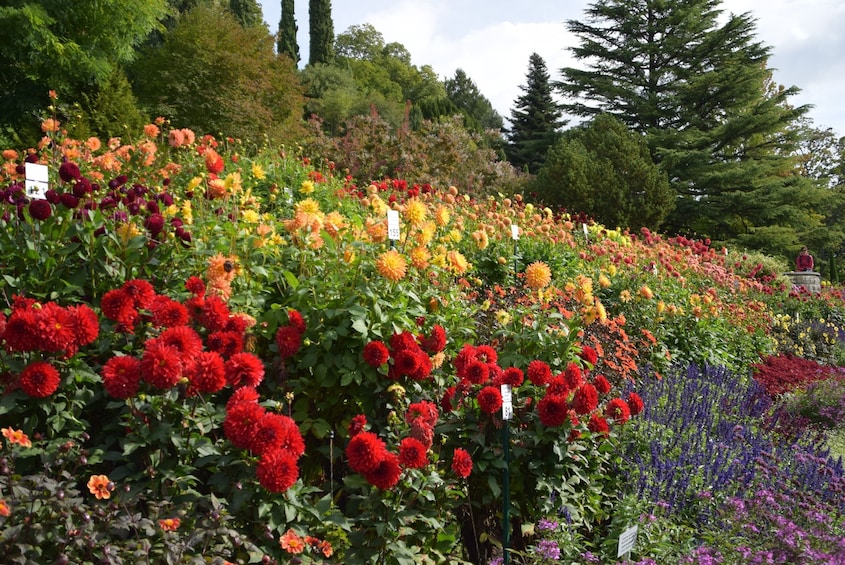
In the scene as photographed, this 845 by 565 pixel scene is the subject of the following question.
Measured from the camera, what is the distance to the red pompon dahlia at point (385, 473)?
6.52 ft

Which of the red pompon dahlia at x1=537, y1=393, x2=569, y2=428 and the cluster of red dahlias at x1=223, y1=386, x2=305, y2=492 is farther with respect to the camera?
the red pompon dahlia at x1=537, y1=393, x2=569, y2=428

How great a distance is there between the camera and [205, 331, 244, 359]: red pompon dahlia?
215 cm

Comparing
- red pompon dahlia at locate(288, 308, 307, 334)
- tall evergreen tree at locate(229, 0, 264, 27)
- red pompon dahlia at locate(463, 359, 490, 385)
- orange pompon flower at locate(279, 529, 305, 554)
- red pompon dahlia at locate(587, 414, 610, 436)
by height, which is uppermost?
tall evergreen tree at locate(229, 0, 264, 27)

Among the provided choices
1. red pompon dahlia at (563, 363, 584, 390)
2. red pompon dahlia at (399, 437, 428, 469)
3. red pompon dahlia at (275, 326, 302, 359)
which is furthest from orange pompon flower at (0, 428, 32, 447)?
red pompon dahlia at (563, 363, 584, 390)

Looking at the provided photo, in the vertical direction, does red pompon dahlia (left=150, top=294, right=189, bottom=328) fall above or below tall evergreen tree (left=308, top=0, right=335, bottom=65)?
below

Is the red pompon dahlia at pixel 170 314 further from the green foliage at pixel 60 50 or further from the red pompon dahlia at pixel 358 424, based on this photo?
the green foliage at pixel 60 50

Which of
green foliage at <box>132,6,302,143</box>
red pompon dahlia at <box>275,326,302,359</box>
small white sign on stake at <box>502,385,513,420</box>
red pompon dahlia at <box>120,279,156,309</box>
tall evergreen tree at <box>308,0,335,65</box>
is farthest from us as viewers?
tall evergreen tree at <box>308,0,335,65</box>

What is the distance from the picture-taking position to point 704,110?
22422mm

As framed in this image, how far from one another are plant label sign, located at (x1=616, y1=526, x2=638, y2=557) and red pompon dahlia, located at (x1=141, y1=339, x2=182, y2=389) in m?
1.71

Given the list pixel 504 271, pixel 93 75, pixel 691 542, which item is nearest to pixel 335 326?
pixel 691 542

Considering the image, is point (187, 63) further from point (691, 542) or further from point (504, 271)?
point (691, 542)

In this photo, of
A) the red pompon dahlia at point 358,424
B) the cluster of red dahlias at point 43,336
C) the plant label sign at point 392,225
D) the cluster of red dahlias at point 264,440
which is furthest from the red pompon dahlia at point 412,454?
the plant label sign at point 392,225

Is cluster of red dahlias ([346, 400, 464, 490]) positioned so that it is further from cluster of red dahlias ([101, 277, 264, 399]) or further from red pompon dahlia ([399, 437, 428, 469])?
cluster of red dahlias ([101, 277, 264, 399])

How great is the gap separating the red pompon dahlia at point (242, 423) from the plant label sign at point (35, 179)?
5.19 feet
